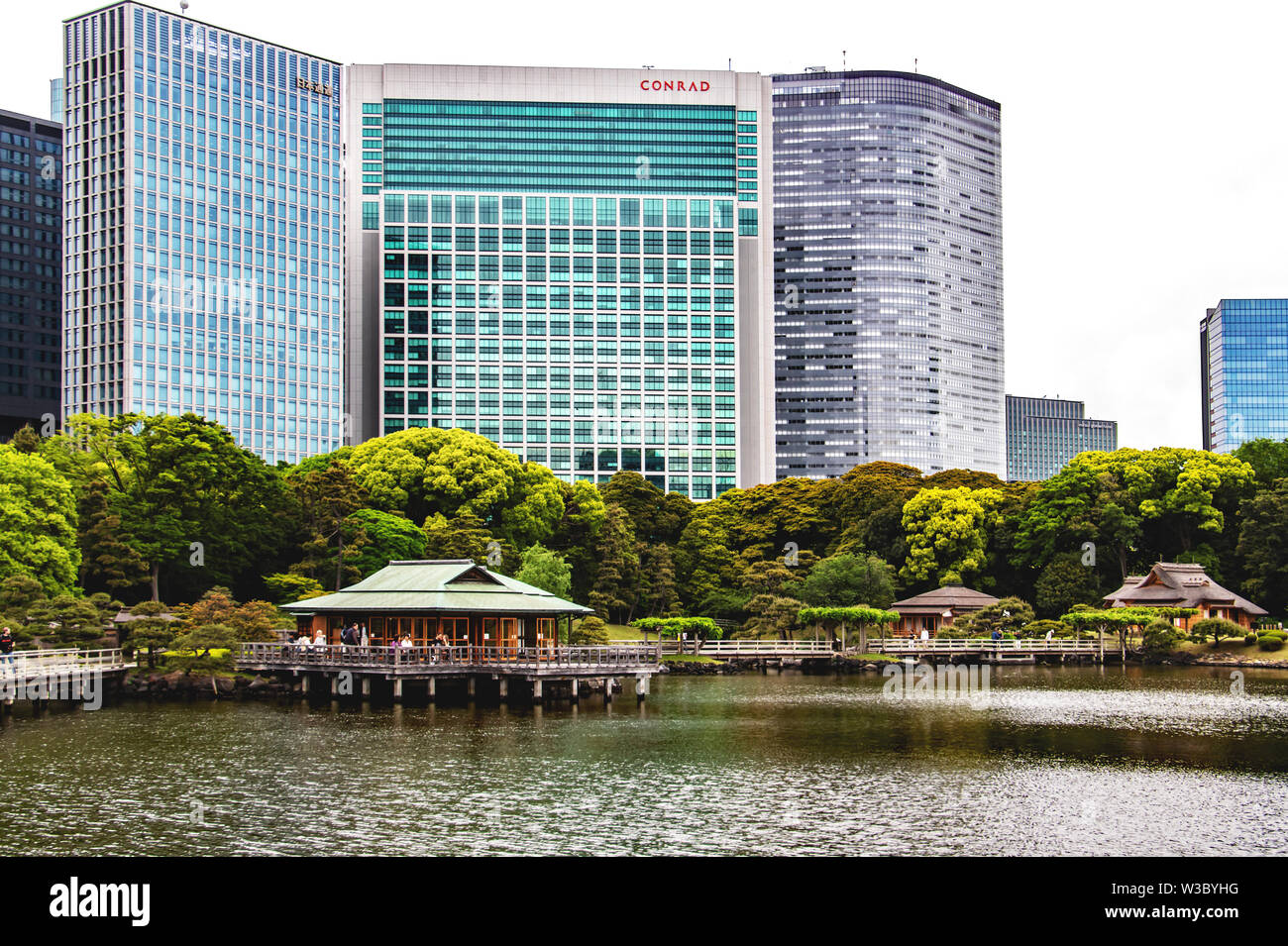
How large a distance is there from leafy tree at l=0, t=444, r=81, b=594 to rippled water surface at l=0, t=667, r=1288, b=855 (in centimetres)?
1262

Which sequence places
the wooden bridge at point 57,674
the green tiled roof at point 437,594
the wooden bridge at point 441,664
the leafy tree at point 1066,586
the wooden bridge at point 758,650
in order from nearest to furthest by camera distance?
the wooden bridge at point 57,674, the wooden bridge at point 441,664, the green tiled roof at point 437,594, the wooden bridge at point 758,650, the leafy tree at point 1066,586

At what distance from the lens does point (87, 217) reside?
156125mm

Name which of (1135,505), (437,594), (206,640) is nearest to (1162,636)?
(1135,505)

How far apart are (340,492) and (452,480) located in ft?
50.1

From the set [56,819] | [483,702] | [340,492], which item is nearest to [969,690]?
[483,702]

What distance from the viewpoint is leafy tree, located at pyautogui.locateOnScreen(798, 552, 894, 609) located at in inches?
3556

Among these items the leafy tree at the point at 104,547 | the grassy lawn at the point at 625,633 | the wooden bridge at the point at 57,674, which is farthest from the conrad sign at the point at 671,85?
the wooden bridge at the point at 57,674

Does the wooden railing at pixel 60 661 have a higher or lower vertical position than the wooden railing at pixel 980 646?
higher

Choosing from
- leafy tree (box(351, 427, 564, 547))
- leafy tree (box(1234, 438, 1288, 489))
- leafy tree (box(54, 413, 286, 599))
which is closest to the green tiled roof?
leafy tree (box(54, 413, 286, 599))

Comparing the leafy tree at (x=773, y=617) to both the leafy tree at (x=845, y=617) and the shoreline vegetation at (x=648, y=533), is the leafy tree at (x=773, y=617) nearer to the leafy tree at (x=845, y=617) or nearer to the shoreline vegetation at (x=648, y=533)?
the shoreline vegetation at (x=648, y=533)

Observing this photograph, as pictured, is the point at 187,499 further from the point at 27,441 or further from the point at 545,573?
the point at 545,573

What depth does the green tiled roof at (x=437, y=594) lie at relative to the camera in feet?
195

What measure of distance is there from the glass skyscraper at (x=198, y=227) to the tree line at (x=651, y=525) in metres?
68.0

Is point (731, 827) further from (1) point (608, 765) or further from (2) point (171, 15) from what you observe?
(2) point (171, 15)
